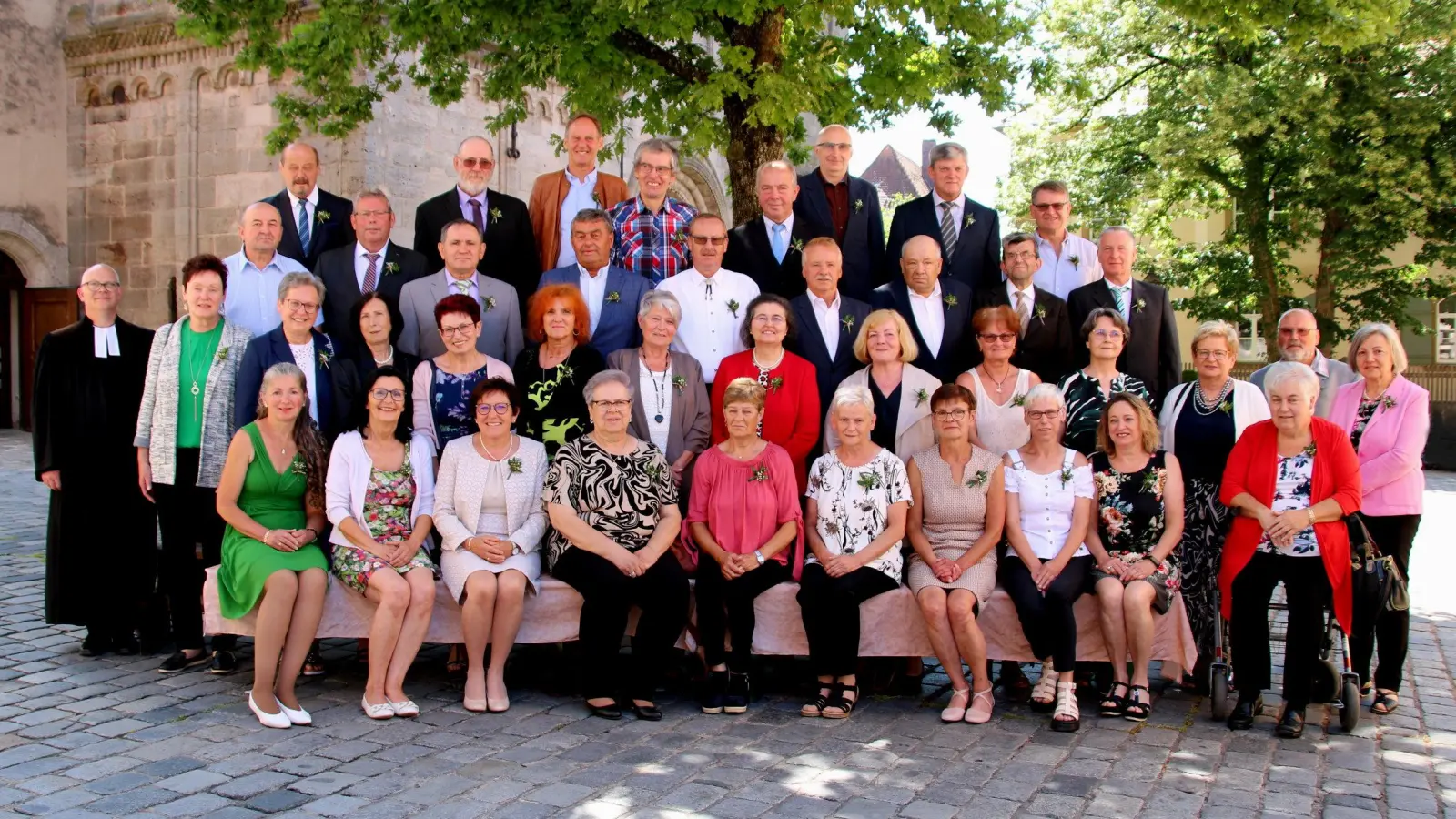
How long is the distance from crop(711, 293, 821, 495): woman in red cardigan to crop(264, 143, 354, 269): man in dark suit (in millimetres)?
2785

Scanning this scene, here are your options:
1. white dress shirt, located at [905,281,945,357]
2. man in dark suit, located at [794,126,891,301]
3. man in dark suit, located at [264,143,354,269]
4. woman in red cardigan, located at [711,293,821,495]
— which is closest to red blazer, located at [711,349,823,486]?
woman in red cardigan, located at [711,293,821,495]

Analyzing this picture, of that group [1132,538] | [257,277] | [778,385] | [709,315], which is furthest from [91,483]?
[1132,538]

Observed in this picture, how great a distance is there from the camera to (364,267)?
24.3 ft

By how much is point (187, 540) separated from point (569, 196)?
3.09 m

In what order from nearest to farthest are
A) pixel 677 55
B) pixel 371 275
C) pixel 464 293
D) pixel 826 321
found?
1. pixel 464 293
2. pixel 826 321
3. pixel 371 275
4. pixel 677 55

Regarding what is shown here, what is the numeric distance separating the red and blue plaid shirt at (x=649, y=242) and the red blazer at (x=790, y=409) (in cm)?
127

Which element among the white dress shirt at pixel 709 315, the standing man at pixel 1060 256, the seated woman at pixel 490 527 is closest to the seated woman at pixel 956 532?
the white dress shirt at pixel 709 315

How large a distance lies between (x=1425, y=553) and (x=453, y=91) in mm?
9545

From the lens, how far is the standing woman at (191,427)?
21.7ft

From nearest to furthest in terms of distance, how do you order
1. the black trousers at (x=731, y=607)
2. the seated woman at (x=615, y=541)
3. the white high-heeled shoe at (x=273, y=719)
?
the white high-heeled shoe at (x=273, y=719)
the seated woman at (x=615, y=541)
the black trousers at (x=731, y=607)

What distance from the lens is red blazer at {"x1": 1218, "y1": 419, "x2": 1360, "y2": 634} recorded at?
227 inches

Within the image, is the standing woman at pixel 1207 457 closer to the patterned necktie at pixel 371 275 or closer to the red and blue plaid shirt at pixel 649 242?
the red and blue plaid shirt at pixel 649 242

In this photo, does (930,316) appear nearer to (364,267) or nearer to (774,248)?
(774,248)

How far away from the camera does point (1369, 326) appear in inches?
254
